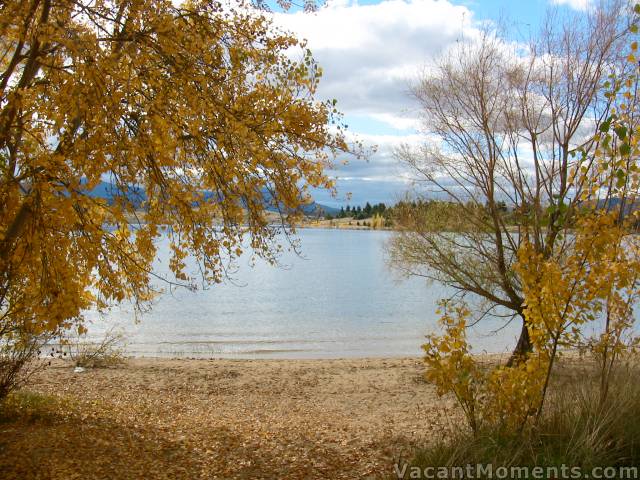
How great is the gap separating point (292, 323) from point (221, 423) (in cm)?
1584

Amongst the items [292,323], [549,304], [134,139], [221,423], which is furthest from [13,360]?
[292,323]

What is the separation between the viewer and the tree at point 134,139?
484 centimetres

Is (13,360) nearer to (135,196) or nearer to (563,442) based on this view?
(135,196)

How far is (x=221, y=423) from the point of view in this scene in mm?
8336

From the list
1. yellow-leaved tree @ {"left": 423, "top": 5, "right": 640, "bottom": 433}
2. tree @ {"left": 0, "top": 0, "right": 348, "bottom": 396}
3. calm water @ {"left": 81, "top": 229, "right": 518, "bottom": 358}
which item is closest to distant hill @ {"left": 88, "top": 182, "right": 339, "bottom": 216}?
tree @ {"left": 0, "top": 0, "right": 348, "bottom": 396}

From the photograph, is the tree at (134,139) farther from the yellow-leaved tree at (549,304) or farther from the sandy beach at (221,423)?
the yellow-leaved tree at (549,304)

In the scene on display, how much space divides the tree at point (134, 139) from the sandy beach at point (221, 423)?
1346 mm

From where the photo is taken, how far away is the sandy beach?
5922 mm

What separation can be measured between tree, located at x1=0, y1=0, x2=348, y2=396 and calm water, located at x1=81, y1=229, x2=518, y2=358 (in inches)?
277

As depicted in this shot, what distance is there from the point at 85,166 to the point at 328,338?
56.7 ft

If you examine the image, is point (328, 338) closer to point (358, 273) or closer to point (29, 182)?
point (29, 182)

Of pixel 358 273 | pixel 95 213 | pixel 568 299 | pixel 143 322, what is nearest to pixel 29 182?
pixel 95 213

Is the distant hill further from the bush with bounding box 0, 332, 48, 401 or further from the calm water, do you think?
the calm water

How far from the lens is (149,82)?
5445 millimetres
